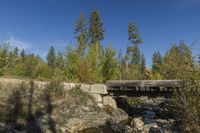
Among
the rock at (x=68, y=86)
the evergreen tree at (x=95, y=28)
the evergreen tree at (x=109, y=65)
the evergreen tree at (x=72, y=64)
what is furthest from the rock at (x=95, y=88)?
the evergreen tree at (x=95, y=28)

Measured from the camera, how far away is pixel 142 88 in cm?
1606

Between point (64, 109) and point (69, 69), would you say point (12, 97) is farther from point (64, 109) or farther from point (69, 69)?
A: point (69, 69)

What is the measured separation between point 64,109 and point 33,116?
2278mm

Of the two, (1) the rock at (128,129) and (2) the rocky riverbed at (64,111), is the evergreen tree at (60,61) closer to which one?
(2) the rocky riverbed at (64,111)

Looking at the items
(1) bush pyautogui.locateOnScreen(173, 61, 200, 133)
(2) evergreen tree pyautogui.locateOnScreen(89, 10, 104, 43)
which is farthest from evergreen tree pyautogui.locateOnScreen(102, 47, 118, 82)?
(2) evergreen tree pyautogui.locateOnScreen(89, 10, 104, 43)

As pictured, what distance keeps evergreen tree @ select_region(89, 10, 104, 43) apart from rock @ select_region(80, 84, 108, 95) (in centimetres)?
3684

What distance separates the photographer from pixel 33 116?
44.6 feet

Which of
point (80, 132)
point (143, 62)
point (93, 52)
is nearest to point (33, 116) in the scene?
point (80, 132)

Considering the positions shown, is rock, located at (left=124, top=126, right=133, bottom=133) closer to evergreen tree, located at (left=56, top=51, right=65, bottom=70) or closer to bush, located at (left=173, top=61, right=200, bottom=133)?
bush, located at (left=173, top=61, right=200, bottom=133)

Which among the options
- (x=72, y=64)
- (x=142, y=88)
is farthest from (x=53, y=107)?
(x=72, y=64)

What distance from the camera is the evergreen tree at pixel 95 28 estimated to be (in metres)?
54.7

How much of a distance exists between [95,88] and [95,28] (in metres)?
37.9

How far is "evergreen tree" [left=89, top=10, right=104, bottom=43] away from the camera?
54.7m

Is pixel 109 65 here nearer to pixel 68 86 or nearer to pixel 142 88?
pixel 68 86
